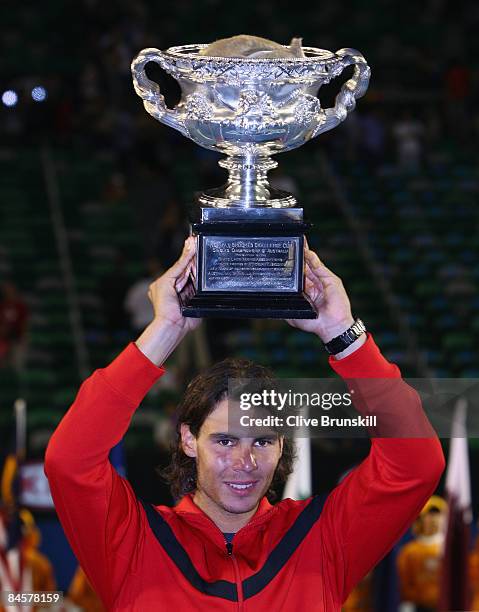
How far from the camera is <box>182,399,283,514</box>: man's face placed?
10.2ft

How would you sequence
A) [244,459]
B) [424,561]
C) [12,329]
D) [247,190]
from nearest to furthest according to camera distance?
[244,459] < [247,190] < [424,561] < [12,329]

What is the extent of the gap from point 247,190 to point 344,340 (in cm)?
48

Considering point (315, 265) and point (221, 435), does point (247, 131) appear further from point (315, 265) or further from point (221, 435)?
point (221, 435)

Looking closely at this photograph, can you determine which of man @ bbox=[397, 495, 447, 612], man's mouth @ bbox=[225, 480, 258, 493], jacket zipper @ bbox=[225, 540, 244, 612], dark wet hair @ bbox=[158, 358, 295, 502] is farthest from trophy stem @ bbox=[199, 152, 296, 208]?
man @ bbox=[397, 495, 447, 612]

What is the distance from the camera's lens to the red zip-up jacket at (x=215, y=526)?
3014mm

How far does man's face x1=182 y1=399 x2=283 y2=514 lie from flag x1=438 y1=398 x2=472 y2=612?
2.71 metres

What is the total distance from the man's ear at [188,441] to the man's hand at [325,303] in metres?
0.35

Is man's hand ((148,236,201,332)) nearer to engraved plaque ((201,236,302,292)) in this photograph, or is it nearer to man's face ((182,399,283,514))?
engraved plaque ((201,236,302,292))

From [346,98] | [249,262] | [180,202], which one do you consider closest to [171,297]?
[249,262]

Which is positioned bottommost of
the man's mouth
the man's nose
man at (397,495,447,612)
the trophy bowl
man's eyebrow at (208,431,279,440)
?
the man's mouth

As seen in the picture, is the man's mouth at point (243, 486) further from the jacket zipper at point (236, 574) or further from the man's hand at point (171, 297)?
the man's hand at point (171, 297)

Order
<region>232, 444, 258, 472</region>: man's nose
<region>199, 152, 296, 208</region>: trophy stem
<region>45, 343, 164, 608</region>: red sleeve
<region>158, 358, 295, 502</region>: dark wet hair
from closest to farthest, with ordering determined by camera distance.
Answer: <region>45, 343, 164, 608</region>: red sleeve → <region>232, 444, 258, 472</region>: man's nose → <region>158, 358, 295, 502</region>: dark wet hair → <region>199, 152, 296, 208</region>: trophy stem

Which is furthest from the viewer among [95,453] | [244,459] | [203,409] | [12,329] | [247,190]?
[12,329]

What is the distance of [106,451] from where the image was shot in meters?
3.03
